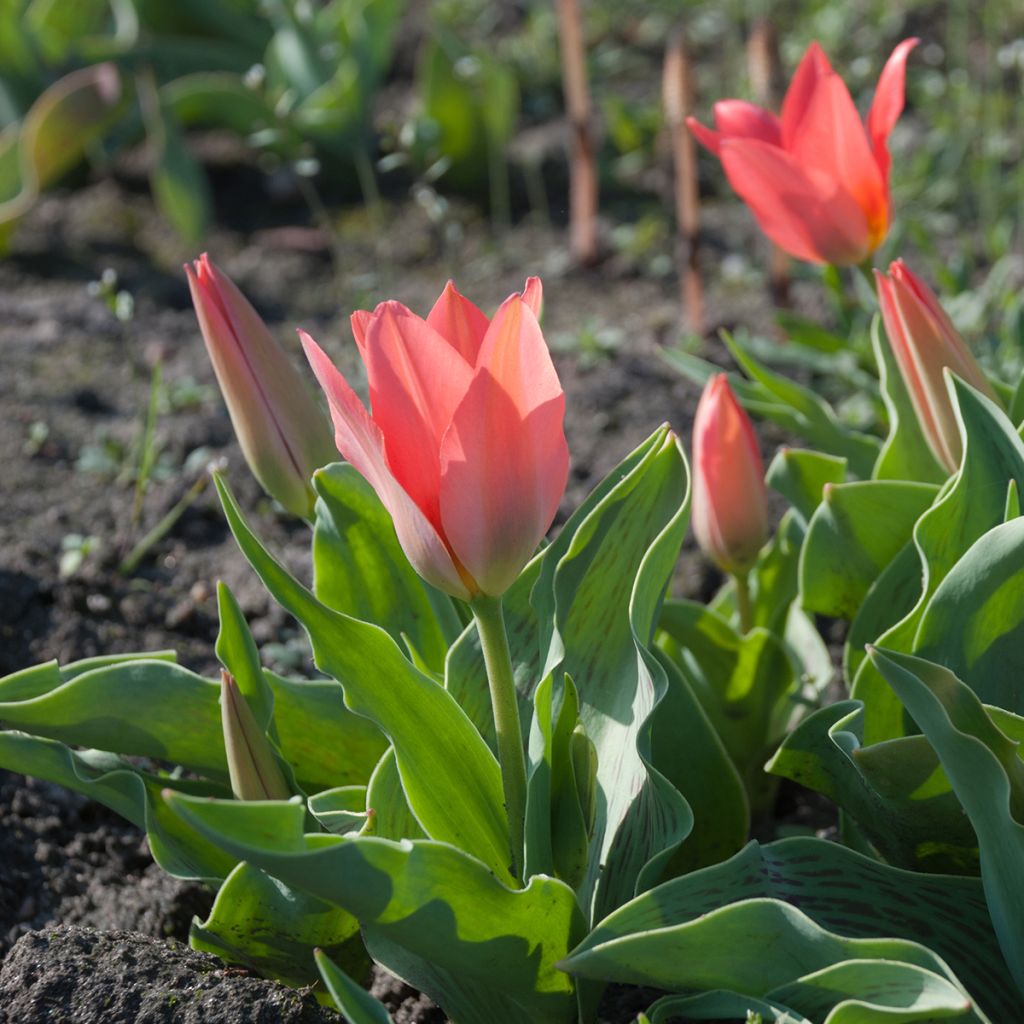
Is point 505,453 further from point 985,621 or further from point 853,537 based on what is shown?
point 853,537

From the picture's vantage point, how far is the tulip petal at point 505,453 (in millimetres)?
941

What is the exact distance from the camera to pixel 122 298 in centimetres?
205

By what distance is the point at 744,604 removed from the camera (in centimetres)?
167

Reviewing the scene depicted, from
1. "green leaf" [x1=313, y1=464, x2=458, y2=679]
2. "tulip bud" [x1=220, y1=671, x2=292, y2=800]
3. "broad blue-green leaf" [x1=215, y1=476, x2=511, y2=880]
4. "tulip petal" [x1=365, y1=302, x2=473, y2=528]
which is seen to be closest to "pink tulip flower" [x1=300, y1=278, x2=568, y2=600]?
"tulip petal" [x1=365, y1=302, x2=473, y2=528]

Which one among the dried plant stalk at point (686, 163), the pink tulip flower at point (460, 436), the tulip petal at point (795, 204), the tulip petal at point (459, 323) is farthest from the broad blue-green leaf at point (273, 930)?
the dried plant stalk at point (686, 163)

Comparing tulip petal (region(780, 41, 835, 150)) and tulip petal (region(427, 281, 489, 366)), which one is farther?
tulip petal (region(780, 41, 835, 150))

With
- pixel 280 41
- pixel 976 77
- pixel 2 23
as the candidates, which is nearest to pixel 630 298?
pixel 280 41

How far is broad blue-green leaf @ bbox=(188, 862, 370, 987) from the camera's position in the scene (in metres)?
1.21

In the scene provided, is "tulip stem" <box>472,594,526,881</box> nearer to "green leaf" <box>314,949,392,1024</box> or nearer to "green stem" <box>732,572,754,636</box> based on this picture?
"green leaf" <box>314,949,392,1024</box>

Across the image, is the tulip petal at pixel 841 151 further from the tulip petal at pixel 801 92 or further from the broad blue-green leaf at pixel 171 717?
the broad blue-green leaf at pixel 171 717

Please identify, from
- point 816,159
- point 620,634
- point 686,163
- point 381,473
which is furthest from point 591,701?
point 686,163

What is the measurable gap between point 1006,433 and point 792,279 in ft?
6.22

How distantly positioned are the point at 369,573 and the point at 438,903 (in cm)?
49

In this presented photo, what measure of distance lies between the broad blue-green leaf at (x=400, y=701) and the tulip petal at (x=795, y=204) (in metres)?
0.69
